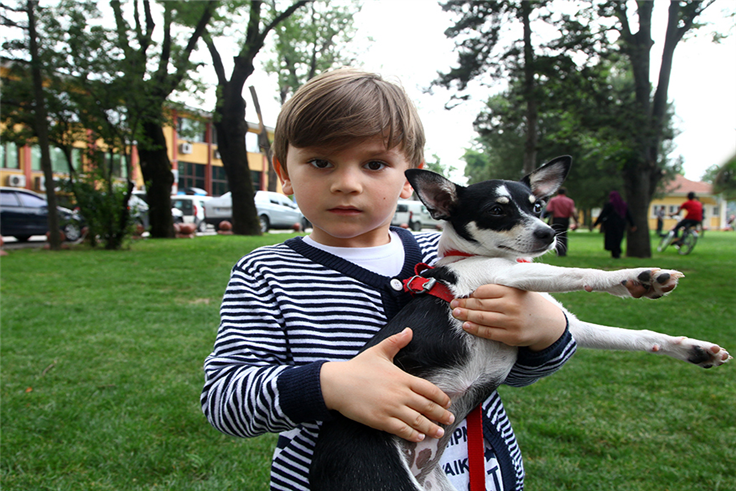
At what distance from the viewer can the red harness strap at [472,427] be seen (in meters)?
1.43

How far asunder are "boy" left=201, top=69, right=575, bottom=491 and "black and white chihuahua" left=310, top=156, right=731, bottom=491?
81mm

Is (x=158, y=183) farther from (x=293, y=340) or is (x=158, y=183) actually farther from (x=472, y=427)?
(x=472, y=427)

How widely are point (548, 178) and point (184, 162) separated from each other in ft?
154

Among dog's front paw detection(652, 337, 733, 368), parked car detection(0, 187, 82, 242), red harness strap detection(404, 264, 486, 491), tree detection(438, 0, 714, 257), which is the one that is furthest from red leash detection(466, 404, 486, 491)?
parked car detection(0, 187, 82, 242)

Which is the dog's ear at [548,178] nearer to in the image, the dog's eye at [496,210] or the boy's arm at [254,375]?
the dog's eye at [496,210]

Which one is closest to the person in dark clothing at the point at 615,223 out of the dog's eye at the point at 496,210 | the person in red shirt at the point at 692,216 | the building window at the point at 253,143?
the person in red shirt at the point at 692,216

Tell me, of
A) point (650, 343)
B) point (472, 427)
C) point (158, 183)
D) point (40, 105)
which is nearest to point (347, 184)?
point (472, 427)

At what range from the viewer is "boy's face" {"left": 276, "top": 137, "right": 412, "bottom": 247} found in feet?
4.78

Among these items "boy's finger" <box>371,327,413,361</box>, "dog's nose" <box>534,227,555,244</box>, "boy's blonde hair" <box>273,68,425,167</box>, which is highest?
"boy's blonde hair" <box>273,68,425,167</box>

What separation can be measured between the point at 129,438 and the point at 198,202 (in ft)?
82.2

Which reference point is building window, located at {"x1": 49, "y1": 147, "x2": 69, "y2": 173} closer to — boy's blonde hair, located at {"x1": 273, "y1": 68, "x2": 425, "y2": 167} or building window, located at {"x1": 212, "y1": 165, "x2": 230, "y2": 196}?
building window, located at {"x1": 212, "y1": 165, "x2": 230, "y2": 196}

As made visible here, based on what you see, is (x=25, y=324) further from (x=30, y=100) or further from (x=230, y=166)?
(x=230, y=166)

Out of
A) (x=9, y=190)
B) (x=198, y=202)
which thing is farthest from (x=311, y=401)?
(x=198, y=202)

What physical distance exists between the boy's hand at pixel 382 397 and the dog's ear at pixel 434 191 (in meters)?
0.64
